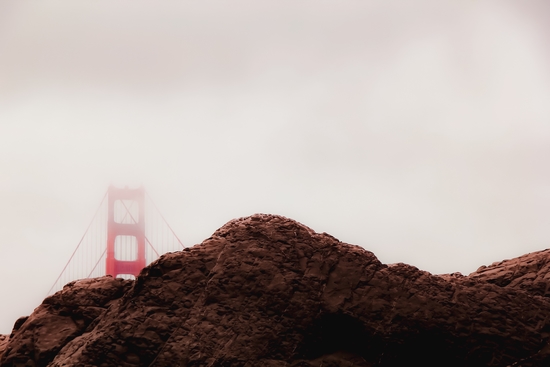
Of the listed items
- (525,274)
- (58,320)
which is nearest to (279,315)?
(58,320)

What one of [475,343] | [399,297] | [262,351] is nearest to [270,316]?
[262,351]

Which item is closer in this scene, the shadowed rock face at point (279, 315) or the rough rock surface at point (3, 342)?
the shadowed rock face at point (279, 315)

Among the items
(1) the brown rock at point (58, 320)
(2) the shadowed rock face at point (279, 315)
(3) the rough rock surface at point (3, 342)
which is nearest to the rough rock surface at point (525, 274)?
(2) the shadowed rock face at point (279, 315)

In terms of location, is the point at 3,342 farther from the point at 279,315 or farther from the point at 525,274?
the point at 525,274

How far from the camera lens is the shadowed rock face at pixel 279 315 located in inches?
79.4

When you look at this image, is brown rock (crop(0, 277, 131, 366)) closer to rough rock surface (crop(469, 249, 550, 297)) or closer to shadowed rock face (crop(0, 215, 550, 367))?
shadowed rock face (crop(0, 215, 550, 367))

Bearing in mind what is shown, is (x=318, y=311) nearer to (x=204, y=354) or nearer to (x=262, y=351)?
(x=262, y=351)

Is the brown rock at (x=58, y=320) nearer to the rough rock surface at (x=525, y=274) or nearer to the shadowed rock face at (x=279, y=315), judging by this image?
the shadowed rock face at (x=279, y=315)

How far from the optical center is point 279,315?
207 centimetres

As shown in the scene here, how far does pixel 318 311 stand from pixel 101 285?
902mm

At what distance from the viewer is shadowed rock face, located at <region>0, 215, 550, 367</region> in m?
→ 2.02

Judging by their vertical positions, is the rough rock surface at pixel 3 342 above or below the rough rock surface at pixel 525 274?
above

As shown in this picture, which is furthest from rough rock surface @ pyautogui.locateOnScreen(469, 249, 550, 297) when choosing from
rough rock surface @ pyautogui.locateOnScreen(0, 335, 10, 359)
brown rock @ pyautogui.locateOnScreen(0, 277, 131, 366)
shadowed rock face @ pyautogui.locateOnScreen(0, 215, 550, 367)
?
rough rock surface @ pyautogui.locateOnScreen(0, 335, 10, 359)

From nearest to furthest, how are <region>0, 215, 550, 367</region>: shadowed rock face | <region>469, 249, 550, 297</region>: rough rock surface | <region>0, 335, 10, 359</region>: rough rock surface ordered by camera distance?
<region>0, 215, 550, 367</region>: shadowed rock face
<region>0, 335, 10, 359</region>: rough rock surface
<region>469, 249, 550, 297</region>: rough rock surface
